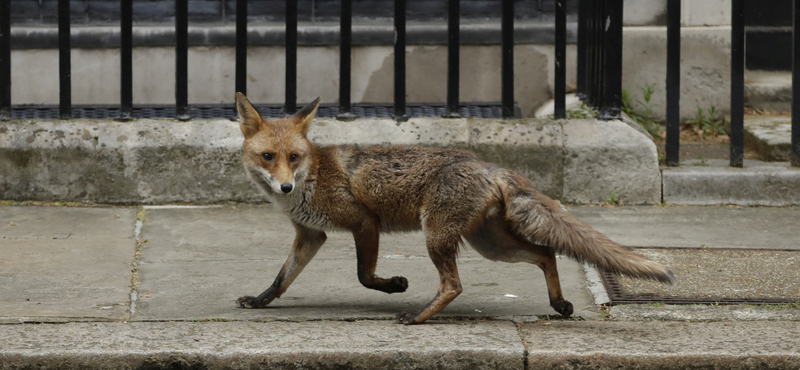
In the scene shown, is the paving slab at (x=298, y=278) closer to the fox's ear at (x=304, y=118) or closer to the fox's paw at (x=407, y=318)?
the fox's paw at (x=407, y=318)

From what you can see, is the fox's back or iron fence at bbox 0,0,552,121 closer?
the fox's back

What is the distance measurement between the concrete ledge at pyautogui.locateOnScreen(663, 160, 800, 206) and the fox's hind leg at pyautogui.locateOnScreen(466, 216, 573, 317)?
2959 millimetres

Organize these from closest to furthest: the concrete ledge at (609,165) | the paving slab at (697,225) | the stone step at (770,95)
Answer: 1. the paving slab at (697,225)
2. the concrete ledge at (609,165)
3. the stone step at (770,95)

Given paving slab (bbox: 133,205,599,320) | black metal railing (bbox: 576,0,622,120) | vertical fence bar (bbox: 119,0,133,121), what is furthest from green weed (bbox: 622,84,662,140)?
vertical fence bar (bbox: 119,0,133,121)

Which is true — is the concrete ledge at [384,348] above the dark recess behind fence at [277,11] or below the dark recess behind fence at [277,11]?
below

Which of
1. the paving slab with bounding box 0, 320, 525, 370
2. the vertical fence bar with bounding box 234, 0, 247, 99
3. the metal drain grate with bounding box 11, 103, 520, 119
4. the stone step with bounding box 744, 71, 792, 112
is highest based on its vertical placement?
the vertical fence bar with bounding box 234, 0, 247, 99

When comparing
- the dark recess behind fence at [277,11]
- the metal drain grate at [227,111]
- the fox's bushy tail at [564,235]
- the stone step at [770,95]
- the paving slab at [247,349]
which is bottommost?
the paving slab at [247,349]

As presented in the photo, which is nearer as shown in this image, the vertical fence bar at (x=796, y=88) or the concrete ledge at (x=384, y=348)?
the concrete ledge at (x=384, y=348)

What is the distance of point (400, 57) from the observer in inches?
278

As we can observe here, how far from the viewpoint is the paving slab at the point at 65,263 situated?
4488mm

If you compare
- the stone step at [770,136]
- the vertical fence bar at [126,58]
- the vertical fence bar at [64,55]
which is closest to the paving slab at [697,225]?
the stone step at [770,136]

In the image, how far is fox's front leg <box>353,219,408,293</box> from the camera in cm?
453

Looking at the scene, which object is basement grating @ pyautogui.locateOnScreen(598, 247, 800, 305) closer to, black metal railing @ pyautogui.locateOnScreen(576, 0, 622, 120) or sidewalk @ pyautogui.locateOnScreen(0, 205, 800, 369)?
sidewalk @ pyautogui.locateOnScreen(0, 205, 800, 369)

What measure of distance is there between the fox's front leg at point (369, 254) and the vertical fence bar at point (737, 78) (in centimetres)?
374
